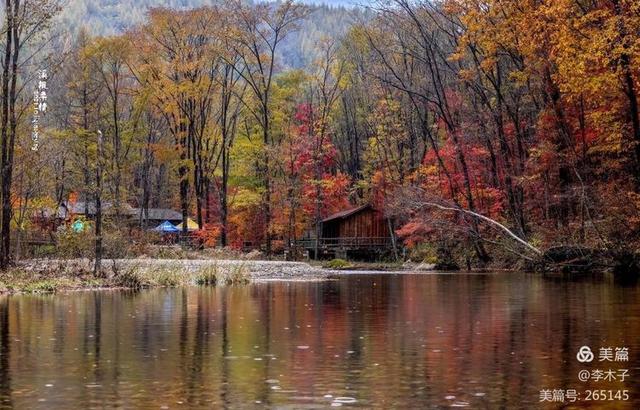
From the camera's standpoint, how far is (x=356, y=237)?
215ft

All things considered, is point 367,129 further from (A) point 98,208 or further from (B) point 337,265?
(A) point 98,208

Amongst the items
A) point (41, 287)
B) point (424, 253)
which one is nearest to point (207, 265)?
point (41, 287)

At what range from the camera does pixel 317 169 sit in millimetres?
65375

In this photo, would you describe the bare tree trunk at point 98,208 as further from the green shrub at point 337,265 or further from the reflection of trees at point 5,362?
the green shrub at point 337,265

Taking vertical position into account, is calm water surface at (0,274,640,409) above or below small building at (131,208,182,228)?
below

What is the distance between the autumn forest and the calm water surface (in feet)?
37.6

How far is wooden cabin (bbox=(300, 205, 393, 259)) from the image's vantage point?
64188 millimetres

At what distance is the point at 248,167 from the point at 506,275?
31654mm

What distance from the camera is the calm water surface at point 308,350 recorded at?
31.0 ft

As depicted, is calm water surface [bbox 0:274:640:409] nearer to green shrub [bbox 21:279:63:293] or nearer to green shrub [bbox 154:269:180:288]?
green shrub [bbox 21:279:63:293]

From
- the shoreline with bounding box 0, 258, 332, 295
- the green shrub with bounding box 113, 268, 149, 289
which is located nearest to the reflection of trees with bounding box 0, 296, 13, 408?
the shoreline with bounding box 0, 258, 332, 295

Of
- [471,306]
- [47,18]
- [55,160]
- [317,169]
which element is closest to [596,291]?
[471,306]

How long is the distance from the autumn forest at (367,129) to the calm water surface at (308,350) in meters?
11.5

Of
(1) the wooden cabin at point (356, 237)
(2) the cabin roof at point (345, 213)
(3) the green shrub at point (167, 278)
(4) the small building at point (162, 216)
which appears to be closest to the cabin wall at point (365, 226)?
(1) the wooden cabin at point (356, 237)
